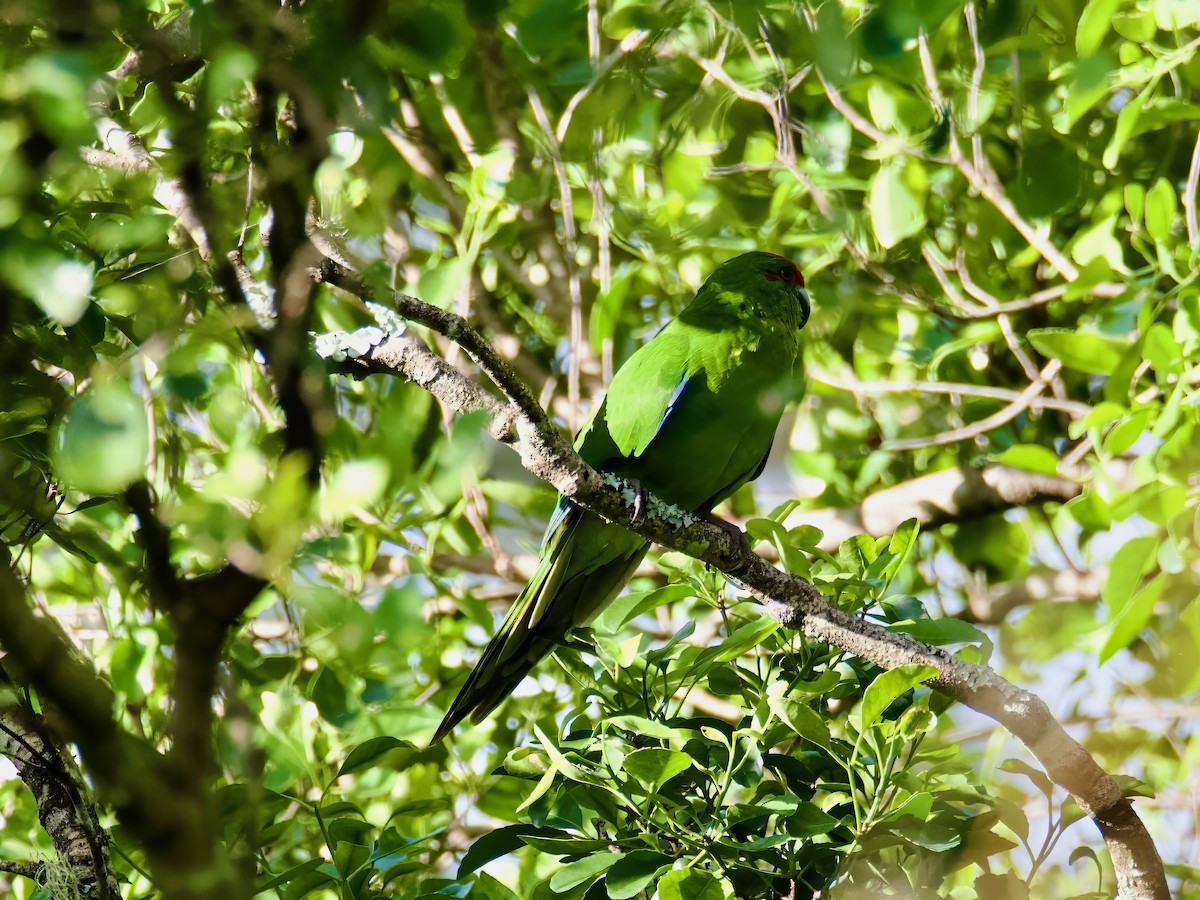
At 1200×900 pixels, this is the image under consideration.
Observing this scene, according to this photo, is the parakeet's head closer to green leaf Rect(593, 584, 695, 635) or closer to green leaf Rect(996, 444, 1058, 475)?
green leaf Rect(996, 444, 1058, 475)

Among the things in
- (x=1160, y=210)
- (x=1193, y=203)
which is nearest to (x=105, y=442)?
(x=1160, y=210)

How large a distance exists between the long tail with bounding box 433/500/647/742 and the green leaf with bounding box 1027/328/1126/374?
97 cm

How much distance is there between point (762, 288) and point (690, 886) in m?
1.77

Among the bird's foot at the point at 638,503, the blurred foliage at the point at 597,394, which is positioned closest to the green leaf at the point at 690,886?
the blurred foliage at the point at 597,394

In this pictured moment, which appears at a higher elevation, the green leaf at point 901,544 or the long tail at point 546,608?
the long tail at point 546,608

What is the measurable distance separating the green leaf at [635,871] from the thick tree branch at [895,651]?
409mm

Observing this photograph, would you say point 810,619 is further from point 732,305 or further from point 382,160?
point 382,160

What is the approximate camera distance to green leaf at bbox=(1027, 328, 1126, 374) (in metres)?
2.09

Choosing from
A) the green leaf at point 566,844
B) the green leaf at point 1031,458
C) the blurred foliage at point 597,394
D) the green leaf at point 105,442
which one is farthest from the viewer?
the green leaf at point 1031,458

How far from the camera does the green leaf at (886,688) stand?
141 cm

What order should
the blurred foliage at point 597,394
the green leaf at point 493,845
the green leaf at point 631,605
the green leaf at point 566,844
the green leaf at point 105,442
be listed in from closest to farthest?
the green leaf at point 105,442 → the blurred foliage at point 597,394 → the green leaf at point 566,844 → the green leaf at point 493,845 → the green leaf at point 631,605

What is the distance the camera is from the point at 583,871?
1.45 meters

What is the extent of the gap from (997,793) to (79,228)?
153cm

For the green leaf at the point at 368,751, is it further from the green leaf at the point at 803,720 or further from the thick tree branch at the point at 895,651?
the green leaf at the point at 803,720
